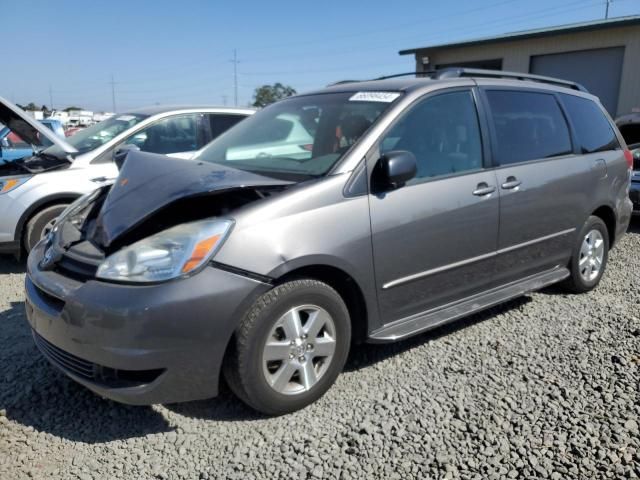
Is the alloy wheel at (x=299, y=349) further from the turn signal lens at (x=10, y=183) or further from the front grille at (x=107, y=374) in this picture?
the turn signal lens at (x=10, y=183)

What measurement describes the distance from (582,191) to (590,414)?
83.0 inches

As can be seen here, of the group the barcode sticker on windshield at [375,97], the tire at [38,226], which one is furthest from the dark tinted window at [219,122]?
the barcode sticker on windshield at [375,97]

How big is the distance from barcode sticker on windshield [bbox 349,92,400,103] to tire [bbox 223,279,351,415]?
1.27m

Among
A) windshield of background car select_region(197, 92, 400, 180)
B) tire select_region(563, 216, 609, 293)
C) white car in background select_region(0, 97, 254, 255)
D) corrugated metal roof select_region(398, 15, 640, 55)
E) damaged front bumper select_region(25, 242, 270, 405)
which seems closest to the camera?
damaged front bumper select_region(25, 242, 270, 405)

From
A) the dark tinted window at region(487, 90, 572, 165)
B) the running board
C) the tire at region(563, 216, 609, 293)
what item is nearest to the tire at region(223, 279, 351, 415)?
A: the running board

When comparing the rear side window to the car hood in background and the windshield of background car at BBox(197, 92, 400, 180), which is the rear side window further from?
the car hood in background

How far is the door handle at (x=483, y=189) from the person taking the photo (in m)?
3.46

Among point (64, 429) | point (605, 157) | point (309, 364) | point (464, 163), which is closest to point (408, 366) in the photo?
point (309, 364)

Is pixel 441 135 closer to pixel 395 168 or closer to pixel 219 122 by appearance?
pixel 395 168

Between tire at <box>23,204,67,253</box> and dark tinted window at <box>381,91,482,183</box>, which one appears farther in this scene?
tire at <box>23,204,67,253</box>

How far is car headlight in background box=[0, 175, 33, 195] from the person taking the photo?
17.3 ft

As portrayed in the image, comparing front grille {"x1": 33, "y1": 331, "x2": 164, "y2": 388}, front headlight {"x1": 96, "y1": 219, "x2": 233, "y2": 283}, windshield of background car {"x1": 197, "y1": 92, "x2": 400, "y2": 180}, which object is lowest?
front grille {"x1": 33, "y1": 331, "x2": 164, "y2": 388}

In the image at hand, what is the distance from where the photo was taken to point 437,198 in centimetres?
324

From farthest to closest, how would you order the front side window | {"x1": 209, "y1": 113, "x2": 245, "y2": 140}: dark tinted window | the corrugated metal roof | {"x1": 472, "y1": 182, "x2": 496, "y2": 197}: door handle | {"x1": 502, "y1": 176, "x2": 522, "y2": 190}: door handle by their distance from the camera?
the corrugated metal roof → {"x1": 209, "y1": 113, "x2": 245, "y2": 140}: dark tinted window → the front side window → {"x1": 502, "y1": 176, "x2": 522, "y2": 190}: door handle → {"x1": 472, "y1": 182, "x2": 496, "y2": 197}: door handle
